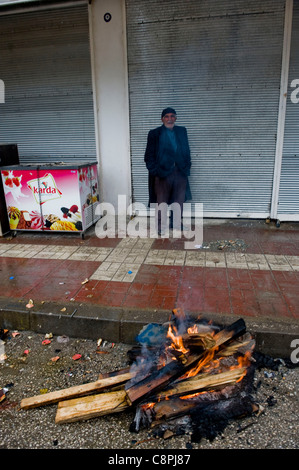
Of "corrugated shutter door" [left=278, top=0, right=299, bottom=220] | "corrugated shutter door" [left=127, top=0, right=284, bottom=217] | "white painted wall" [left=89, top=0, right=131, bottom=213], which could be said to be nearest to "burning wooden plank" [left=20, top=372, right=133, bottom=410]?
"corrugated shutter door" [left=127, top=0, right=284, bottom=217]

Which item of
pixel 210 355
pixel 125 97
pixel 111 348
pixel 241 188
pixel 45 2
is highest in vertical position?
pixel 45 2

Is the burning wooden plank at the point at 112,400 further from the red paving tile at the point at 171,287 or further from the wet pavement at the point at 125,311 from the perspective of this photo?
the red paving tile at the point at 171,287

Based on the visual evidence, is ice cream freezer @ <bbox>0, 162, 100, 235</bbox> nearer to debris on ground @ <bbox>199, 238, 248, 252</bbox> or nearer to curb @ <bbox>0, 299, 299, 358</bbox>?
debris on ground @ <bbox>199, 238, 248, 252</bbox>

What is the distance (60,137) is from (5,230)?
2.31 metres

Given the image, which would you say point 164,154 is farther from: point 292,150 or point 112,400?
point 112,400

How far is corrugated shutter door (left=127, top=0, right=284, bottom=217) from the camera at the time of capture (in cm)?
654

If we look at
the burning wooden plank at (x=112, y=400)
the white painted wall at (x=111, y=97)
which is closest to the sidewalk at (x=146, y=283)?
the burning wooden plank at (x=112, y=400)

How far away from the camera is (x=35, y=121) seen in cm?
772

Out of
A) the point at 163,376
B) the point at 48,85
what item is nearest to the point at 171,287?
the point at 163,376

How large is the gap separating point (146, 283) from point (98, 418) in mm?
2009

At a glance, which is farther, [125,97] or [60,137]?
[60,137]
